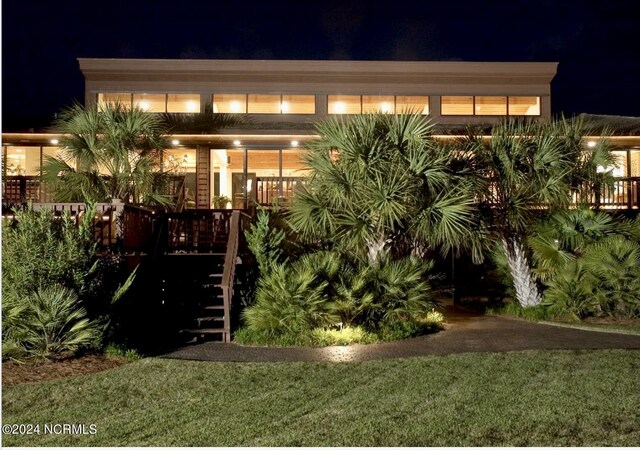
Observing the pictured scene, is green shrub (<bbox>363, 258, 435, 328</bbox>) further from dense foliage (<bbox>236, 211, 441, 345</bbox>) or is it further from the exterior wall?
the exterior wall

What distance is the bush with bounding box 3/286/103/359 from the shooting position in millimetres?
8938

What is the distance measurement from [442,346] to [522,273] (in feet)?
17.4

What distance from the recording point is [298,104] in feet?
78.3

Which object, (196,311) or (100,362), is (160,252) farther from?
(100,362)

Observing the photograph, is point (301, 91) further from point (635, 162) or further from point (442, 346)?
point (442, 346)

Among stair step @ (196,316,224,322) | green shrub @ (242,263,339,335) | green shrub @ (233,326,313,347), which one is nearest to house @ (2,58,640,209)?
stair step @ (196,316,224,322)

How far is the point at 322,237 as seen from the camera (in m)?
13.6

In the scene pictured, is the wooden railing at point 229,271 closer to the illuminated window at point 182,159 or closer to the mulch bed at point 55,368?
the mulch bed at point 55,368

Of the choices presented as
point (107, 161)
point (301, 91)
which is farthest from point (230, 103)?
point (107, 161)

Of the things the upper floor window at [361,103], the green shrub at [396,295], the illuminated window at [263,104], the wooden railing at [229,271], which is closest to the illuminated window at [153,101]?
the illuminated window at [263,104]

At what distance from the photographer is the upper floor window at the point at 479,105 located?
24156 millimetres

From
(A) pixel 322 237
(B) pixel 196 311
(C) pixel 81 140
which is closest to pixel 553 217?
(A) pixel 322 237

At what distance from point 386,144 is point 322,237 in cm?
245

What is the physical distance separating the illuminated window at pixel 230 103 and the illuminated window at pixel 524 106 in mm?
10465
